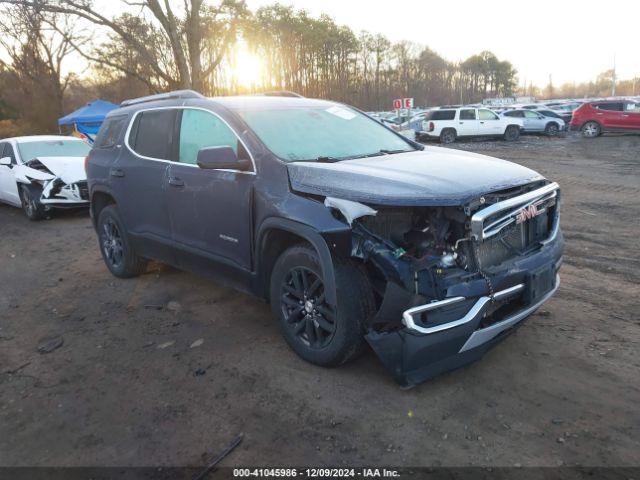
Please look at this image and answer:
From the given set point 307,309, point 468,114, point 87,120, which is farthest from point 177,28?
point 307,309

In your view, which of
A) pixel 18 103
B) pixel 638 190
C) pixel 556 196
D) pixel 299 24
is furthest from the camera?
pixel 299 24

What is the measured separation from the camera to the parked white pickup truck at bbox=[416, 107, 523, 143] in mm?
24484

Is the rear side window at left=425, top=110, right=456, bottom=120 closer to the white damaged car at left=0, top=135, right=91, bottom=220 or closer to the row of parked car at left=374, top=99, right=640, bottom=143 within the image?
the row of parked car at left=374, top=99, right=640, bottom=143

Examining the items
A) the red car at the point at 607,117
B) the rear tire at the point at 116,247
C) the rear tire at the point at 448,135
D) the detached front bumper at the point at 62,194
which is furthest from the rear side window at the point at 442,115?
the rear tire at the point at 116,247

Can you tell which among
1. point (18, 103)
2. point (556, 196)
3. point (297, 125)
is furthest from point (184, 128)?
point (18, 103)

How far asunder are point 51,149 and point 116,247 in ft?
19.5

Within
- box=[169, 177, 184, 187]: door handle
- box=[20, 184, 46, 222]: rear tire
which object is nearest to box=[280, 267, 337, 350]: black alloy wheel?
box=[169, 177, 184, 187]: door handle

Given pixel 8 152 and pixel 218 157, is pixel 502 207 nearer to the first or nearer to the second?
pixel 218 157

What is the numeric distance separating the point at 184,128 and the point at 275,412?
2.66 meters

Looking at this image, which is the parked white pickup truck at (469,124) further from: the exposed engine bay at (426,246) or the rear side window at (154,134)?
the exposed engine bay at (426,246)

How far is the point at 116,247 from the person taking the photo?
5820 millimetres

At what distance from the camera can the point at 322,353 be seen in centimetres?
347

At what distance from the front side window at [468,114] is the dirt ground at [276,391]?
2035 cm

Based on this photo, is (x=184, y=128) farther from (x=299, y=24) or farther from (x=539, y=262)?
(x=299, y=24)
